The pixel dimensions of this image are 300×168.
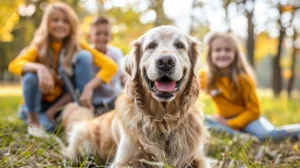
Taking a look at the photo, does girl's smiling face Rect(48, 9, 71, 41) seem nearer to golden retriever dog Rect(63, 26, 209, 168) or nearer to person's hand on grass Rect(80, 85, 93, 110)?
person's hand on grass Rect(80, 85, 93, 110)

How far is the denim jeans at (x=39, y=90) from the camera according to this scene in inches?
162

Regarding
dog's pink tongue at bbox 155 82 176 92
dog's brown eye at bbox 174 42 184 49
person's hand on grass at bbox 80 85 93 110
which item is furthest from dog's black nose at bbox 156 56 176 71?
person's hand on grass at bbox 80 85 93 110

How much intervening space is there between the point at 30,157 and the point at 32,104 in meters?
1.85

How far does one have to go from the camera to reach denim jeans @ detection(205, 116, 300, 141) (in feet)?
14.6

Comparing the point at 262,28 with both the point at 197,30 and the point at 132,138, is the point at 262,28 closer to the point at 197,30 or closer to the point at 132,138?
the point at 197,30

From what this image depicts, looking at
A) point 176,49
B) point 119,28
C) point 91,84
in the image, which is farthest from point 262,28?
point 176,49

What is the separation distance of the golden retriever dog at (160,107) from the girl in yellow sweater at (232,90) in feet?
5.88

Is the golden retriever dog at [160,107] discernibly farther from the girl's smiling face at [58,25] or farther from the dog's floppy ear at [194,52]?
the girl's smiling face at [58,25]

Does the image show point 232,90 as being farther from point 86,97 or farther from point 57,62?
point 57,62

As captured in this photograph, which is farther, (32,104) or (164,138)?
(32,104)

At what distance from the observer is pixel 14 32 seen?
91.8 feet

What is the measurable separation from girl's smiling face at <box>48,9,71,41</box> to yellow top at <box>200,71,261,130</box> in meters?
1.84

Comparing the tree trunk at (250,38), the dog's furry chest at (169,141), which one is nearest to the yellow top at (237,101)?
the dog's furry chest at (169,141)

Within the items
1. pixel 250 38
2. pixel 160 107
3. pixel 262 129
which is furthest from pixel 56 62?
pixel 250 38
